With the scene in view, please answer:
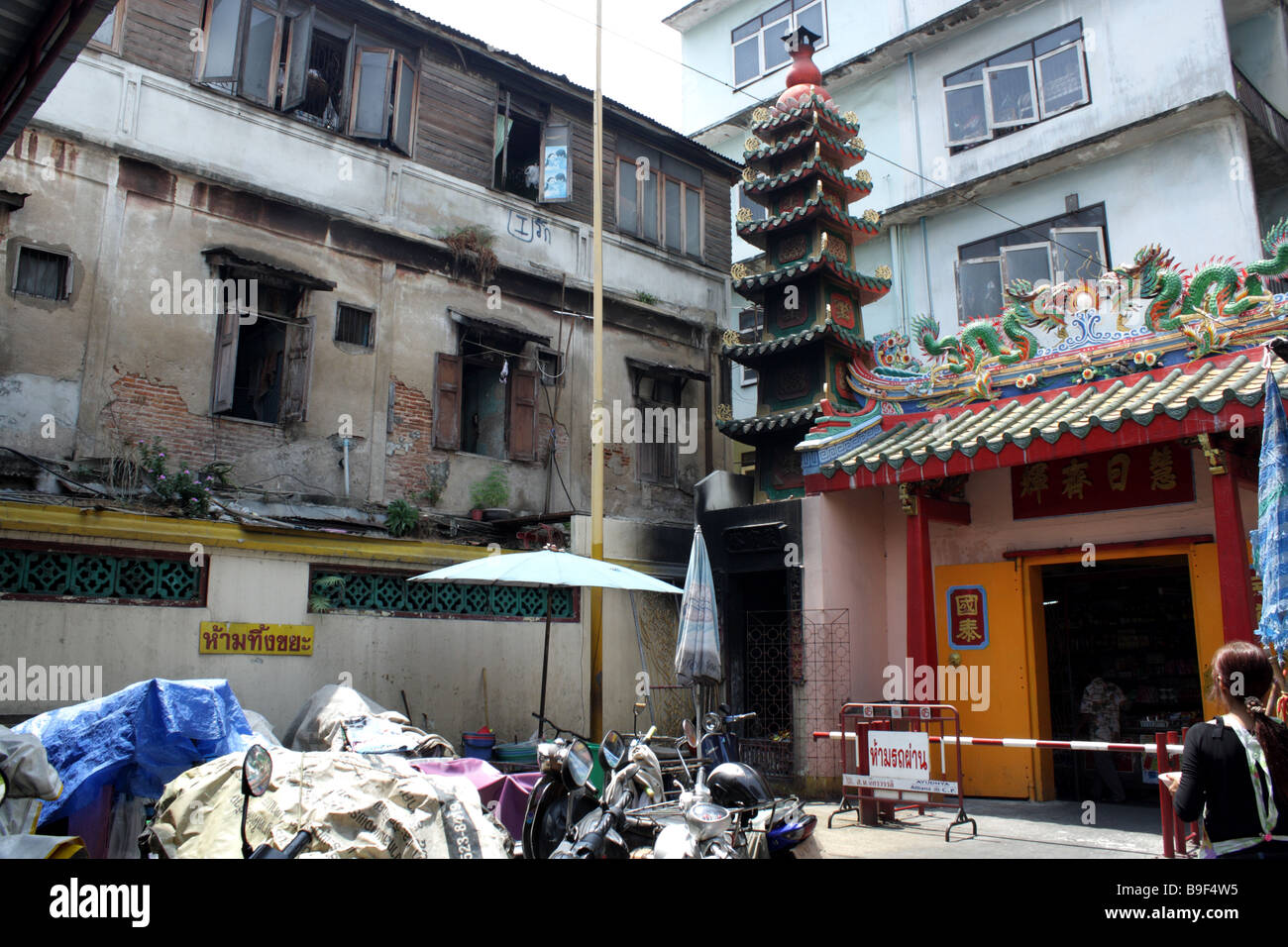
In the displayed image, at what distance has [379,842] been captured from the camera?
5.12 meters

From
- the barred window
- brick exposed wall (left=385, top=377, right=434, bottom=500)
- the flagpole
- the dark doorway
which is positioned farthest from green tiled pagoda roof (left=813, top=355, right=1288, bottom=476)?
brick exposed wall (left=385, top=377, right=434, bottom=500)

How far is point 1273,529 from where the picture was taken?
594cm

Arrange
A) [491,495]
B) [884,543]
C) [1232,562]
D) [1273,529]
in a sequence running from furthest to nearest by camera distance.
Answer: [491,495], [884,543], [1232,562], [1273,529]

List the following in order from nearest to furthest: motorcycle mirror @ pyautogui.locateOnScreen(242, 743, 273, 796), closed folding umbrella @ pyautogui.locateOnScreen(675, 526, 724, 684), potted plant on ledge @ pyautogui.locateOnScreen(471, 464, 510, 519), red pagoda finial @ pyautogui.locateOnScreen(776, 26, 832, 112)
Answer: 1. motorcycle mirror @ pyautogui.locateOnScreen(242, 743, 273, 796)
2. closed folding umbrella @ pyautogui.locateOnScreen(675, 526, 724, 684)
3. potted plant on ledge @ pyautogui.locateOnScreen(471, 464, 510, 519)
4. red pagoda finial @ pyautogui.locateOnScreen(776, 26, 832, 112)

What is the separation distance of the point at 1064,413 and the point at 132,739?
8575 millimetres

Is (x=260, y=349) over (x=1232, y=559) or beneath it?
over

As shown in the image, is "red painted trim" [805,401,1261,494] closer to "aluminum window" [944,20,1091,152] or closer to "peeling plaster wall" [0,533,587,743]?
"peeling plaster wall" [0,533,587,743]

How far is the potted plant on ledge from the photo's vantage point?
13359mm

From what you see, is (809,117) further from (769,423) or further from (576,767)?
(576,767)

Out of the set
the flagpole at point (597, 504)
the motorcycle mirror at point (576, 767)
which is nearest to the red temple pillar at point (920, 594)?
the flagpole at point (597, 504)

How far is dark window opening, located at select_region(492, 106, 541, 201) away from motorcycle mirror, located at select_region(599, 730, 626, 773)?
10700 millimetres

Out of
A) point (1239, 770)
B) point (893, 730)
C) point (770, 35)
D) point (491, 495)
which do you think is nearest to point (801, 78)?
point (770, 35)

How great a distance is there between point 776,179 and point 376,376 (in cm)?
642
